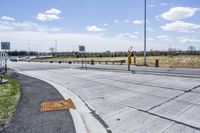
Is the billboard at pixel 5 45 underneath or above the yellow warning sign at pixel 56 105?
above

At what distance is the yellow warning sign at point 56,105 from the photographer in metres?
7.30

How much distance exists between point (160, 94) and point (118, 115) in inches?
131

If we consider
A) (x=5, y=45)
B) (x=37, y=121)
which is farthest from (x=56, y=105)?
(x=5, y=45)

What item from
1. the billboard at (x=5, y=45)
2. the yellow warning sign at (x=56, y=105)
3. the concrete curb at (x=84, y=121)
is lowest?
the concrete curb at (x=84, y=121)

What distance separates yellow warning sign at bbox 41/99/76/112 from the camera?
7.30m

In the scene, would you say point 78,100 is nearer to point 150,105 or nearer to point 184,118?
point 150,105

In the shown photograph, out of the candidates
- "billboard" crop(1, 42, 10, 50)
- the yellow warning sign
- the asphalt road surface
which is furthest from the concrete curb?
"billboard" crop(1, 42, 10, 50)

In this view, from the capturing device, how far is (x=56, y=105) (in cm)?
777

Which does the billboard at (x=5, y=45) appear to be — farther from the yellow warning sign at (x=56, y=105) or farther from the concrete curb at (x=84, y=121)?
the concrete curb at (x=84, y=121)

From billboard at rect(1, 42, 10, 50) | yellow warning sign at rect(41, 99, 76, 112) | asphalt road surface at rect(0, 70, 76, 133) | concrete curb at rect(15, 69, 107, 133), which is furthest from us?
billboard at rect(1, 42, 10, 50)

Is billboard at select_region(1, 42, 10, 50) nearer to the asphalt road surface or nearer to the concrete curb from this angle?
the asphalt road surface

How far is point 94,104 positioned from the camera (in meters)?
8.05

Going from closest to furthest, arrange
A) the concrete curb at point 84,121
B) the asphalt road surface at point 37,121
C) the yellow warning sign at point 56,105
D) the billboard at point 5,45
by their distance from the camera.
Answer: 1. the asphalt road surface at point 37,121
2. the concrete curb at point 84,121
3. the yellow warning sign at point 56,105
4. the billboard at point 5,45

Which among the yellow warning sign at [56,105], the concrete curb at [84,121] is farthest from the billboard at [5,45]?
the concrete curb at [84,121]
